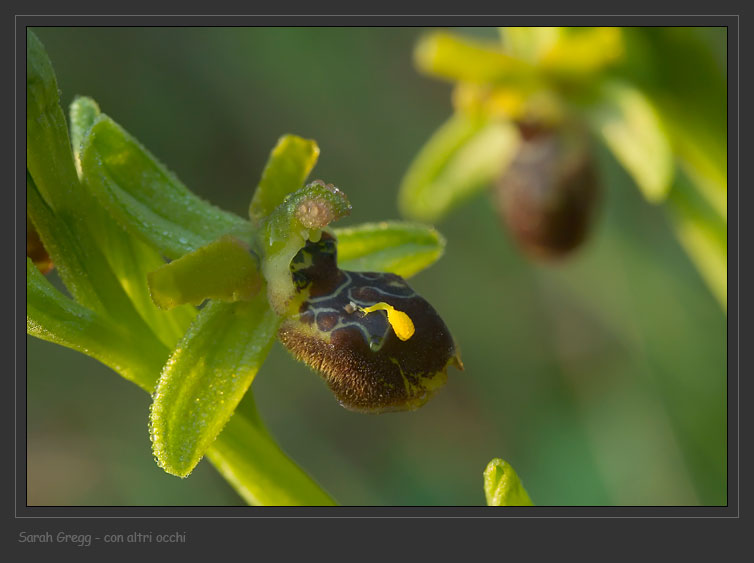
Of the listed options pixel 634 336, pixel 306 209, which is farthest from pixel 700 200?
pixel 306 209

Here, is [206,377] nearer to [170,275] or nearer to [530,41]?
[170,275]

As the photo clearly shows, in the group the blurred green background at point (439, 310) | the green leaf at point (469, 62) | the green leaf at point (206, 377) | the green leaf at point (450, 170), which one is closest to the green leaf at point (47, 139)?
the green leaf at point (206, 377)

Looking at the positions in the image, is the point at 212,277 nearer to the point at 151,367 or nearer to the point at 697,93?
the point at 151,367

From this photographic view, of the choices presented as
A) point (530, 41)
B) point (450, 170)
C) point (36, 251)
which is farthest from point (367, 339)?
point (450, 170)

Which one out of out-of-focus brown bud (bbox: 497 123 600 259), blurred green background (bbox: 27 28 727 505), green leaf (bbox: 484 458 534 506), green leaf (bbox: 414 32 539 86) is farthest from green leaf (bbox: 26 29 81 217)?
blurred green background (bbox: 27 28 727 505)

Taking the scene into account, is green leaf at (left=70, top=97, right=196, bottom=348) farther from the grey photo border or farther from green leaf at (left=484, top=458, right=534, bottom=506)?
green leaf at (left=484, top=458, right=534, bottom=506)

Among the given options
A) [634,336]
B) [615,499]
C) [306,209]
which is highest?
[306,209]
